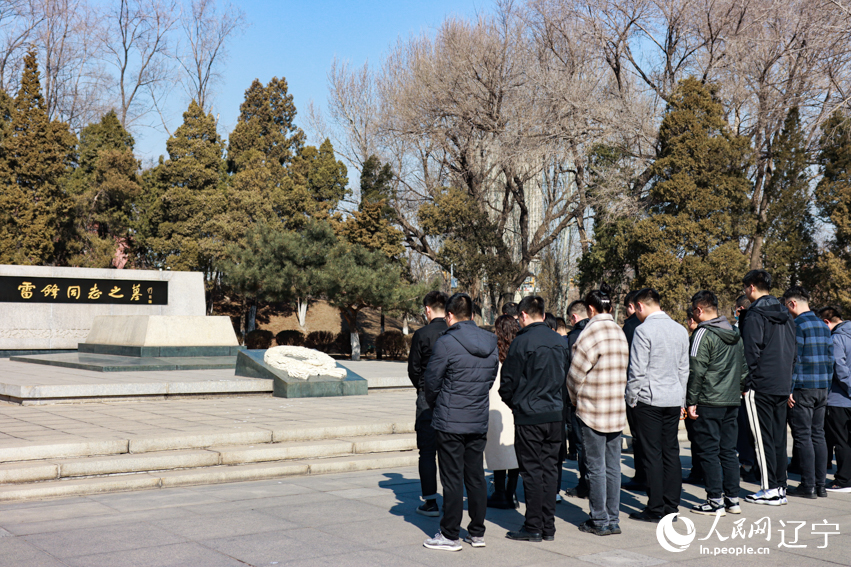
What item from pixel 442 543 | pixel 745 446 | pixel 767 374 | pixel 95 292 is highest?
pixel 95 292

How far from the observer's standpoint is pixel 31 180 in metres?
28.5

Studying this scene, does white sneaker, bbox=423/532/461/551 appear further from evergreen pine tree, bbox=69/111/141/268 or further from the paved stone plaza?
evergreen pine tree, bbox=69/111/141/268

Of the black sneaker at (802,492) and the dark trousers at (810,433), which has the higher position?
the dark trousers at (810,433)

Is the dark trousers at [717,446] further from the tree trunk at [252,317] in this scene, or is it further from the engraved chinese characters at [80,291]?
the tree trunk at [252,317]

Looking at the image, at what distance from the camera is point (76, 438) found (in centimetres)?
772

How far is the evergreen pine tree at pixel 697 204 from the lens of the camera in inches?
811

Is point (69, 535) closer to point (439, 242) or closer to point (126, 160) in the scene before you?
point (439, 242)

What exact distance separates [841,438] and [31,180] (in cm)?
2980

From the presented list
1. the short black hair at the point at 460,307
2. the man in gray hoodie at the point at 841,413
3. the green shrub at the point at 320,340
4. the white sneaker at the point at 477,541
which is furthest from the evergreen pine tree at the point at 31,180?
the man in gray hoodie at the point at 841,413

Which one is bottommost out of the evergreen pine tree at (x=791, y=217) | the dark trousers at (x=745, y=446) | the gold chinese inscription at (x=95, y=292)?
the dark trousers at (x=745, y=446)

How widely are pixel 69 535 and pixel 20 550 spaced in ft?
1.33

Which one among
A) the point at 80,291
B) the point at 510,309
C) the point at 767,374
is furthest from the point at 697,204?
the point at 80,291

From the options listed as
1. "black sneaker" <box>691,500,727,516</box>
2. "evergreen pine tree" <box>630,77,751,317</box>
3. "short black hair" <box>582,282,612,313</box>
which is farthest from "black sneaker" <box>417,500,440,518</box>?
"evergreen pine tree" <box>630,77,751,317</box>

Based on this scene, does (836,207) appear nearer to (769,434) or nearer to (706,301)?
(769,434)
